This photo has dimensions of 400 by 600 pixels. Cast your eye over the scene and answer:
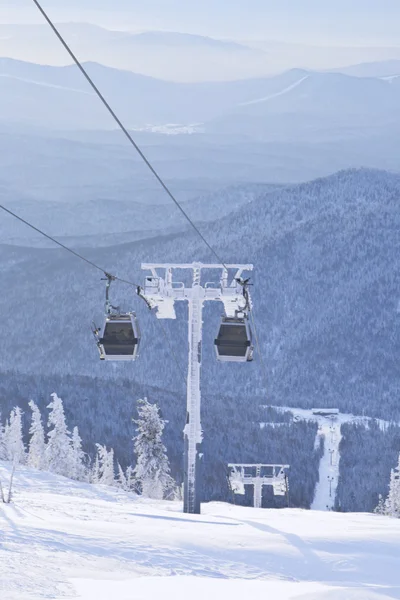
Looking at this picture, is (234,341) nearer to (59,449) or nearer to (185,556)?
(185,556)

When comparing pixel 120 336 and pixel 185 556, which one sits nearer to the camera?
pixel 185 556

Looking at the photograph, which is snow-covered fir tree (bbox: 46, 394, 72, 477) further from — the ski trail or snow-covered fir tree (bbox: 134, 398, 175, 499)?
the ski trail

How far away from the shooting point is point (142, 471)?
213ft

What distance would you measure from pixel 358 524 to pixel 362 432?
535ft

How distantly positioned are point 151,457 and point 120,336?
43.7 m

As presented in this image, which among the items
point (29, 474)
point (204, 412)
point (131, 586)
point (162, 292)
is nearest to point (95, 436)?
point (204, 412)

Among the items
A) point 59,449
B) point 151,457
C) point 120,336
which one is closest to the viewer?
point 120,336

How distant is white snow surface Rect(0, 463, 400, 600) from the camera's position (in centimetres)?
1420

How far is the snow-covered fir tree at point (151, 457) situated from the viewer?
64.9 metres

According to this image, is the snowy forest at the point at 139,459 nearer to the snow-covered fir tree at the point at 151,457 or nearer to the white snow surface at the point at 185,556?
the snow-covered fir tree at the point at 151,457

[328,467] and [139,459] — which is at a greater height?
[139,459]

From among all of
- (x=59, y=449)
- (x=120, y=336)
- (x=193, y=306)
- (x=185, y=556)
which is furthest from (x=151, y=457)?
(x=185, y=556)

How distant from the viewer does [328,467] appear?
143 m

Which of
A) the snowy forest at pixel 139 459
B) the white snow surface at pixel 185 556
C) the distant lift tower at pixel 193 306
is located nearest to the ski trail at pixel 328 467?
the snowy forest at pixel 139 459
